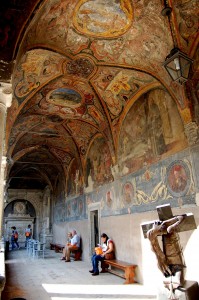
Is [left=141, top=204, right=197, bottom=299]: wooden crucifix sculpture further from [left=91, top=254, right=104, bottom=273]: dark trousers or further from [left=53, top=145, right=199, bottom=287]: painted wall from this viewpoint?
[left=91, top=254, right=104, bottom=273]: dark trousers

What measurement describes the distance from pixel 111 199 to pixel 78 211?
4605mm

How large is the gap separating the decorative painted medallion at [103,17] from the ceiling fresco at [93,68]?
0.02 meters

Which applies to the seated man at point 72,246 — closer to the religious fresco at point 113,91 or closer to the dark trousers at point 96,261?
the religious fresco at point 113,91

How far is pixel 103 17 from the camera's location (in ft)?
19.1

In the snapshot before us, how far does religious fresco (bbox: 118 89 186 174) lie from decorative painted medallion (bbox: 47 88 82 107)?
6.82 ft

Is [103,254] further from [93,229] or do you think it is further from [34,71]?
[34,71]

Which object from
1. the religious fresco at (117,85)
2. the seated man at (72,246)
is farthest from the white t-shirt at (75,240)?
the religious fresco at (117,85)

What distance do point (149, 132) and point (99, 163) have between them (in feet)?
Answer: 13.8

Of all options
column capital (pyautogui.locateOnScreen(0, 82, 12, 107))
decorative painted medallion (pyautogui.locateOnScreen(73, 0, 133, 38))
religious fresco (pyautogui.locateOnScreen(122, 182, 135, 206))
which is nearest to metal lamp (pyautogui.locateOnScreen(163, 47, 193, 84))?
decorative painted medallion (pyautogui.locateOnScreen(73, 0, 133, 38))

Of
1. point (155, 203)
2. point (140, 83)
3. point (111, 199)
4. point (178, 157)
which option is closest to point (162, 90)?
point (140, 83)

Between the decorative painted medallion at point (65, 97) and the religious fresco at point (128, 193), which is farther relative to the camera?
the decorative painted medallion at point (65, 97)

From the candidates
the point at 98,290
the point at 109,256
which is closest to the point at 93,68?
the point at 98,290

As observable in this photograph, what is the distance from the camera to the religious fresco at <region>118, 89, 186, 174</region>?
6.68m

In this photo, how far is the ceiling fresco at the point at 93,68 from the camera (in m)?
5.47
